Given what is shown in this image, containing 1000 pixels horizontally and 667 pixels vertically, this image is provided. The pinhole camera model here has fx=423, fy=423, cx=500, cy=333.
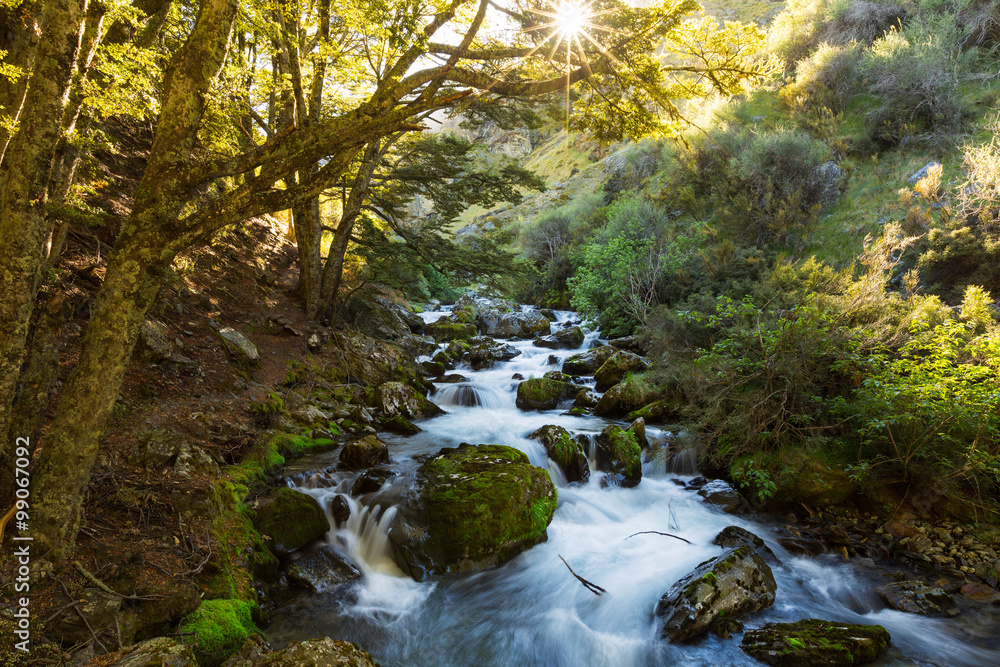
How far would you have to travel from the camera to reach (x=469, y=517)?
552 centimetres

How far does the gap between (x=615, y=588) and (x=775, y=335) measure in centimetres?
492

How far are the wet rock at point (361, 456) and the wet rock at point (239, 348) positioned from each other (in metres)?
2.67

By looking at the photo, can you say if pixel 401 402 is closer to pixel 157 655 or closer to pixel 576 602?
pixel 576 602

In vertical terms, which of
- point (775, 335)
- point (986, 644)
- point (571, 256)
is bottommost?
point (986, 644)

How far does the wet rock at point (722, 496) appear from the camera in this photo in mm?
7000

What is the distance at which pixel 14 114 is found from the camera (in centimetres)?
349

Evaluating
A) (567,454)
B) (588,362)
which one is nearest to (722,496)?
(567,454)

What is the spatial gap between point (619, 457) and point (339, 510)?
16.4 ft

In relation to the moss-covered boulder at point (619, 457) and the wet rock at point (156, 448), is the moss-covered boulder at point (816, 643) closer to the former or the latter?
the moss-covered boulder at point (619, 457)

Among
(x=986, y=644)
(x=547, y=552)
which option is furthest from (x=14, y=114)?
(x=986, y=644)

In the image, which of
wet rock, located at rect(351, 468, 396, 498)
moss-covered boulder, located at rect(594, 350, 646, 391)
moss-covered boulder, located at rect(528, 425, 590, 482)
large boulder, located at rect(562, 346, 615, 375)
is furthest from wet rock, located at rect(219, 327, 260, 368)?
large boulder, located at rect(562, 346, 615, 375)

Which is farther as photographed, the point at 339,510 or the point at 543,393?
the point at 543,393

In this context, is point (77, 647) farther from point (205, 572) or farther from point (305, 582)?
point (305, 582)

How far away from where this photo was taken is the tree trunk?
2803mm
